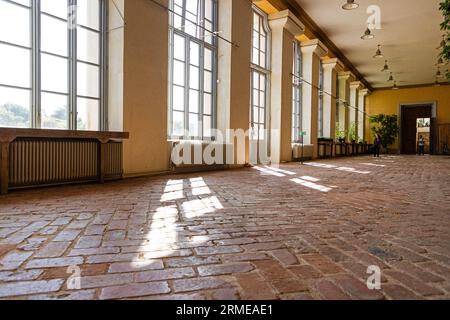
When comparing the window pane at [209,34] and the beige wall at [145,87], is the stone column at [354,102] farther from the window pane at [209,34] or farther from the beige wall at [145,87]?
the beige wall at [145,87]

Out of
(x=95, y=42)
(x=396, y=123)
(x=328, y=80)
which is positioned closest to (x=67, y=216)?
(x=95, y=42)

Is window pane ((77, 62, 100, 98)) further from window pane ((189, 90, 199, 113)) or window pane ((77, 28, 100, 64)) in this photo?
window pane ((189, 90, 199, 113))

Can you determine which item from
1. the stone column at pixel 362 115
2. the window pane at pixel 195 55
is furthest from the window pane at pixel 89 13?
the stone column at pixel 362 115

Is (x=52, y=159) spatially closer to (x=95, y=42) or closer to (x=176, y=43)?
(x=95, y=42)

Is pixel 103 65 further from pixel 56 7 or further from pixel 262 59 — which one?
pixel 262 59

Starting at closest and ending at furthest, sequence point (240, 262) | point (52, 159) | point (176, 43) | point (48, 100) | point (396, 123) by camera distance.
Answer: point (240, 262)
point (52, 159)
point (48, 100)
point (176, 43)
point (396, 123)

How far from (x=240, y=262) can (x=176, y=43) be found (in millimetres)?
6156

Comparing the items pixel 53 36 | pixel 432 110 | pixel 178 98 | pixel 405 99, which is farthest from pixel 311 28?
pixel 432 110

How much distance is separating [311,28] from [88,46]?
31.5 ft

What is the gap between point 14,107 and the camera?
4.36 metres

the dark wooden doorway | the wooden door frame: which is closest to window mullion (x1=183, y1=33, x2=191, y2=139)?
the wooden door frame

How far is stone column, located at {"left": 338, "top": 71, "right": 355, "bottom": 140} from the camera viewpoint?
57.8ft

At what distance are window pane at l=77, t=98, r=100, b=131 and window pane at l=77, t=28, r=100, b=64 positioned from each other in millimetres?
671
